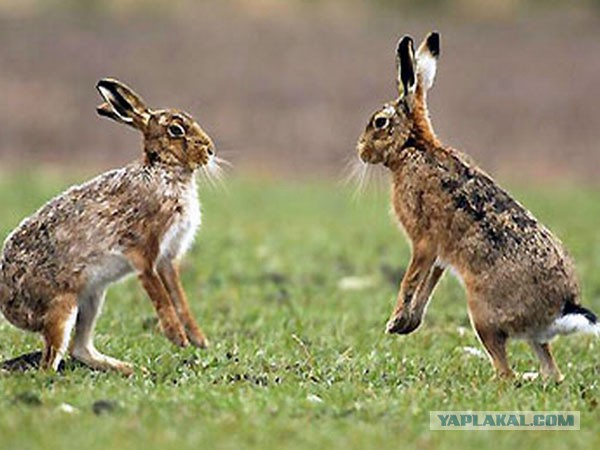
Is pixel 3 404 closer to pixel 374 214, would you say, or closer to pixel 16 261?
pixel 16 261

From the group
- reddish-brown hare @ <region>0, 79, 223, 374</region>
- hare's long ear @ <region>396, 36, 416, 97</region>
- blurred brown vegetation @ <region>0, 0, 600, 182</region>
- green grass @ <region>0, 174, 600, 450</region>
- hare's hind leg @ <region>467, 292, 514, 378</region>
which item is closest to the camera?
green grass @ <region>0, 174, 600, 450</region>

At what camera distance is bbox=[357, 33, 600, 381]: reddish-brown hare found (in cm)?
777

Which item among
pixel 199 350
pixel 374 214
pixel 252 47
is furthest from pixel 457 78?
pixel 199 350

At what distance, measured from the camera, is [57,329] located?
7492 mm

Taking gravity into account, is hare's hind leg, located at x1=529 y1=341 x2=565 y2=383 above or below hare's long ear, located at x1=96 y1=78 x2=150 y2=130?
below

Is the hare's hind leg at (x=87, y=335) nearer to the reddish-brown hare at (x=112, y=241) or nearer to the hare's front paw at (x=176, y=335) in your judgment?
the reddish-brown hare at (x=112, y=241)

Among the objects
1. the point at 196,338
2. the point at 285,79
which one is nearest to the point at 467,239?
the point at 196,338

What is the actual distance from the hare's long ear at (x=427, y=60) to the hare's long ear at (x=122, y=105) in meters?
1.90

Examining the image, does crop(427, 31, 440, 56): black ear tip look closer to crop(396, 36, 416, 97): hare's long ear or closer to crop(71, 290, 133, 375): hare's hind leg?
crop(396, 36, 416, 97): hare's long ear

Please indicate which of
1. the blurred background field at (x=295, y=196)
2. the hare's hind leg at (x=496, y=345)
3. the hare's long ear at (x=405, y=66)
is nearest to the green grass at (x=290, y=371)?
the blurred background field at (x=295, y=196)

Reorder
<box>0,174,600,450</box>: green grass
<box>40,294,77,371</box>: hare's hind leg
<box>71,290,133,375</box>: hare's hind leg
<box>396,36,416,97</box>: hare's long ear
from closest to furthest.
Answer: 1. <box>0,174,600,450</box>: green grass
2. <box>40,294,77,371</box>: hare's hind leg
3. <box>71,290,133,375</box>: hare's hind leg
4. <box>396,36,416,97</box>: hare's long ear

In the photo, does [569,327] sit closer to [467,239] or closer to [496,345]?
[496,345]

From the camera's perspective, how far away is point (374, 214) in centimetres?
2028

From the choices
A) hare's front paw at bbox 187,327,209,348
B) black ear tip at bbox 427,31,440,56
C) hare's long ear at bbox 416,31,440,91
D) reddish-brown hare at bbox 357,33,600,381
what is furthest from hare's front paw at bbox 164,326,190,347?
black ear tip at bbox 427,31,440,56
